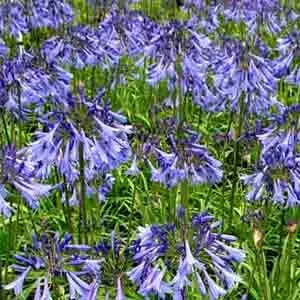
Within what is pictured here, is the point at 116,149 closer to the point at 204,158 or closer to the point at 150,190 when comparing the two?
the point at 204,158

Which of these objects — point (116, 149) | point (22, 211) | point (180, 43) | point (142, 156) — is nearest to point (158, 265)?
point (116, 149)

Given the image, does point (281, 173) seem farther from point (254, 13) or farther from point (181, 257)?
point (254, 13)

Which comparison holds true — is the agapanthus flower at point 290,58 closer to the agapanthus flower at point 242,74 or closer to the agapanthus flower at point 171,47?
the agapanthus flower at point 242,74

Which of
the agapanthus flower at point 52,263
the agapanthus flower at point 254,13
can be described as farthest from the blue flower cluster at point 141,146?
the agapanthus flower at point 254,13

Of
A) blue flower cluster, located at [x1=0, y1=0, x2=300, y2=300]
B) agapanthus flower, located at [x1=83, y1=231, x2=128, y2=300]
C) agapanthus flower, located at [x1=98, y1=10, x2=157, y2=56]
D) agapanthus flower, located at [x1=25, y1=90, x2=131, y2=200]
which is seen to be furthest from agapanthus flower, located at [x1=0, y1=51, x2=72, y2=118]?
agapanthus flower, located at [x1=83, y1=231, x2=128, y2=300]

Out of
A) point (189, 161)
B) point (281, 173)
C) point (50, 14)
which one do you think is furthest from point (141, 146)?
point (50, 14)
